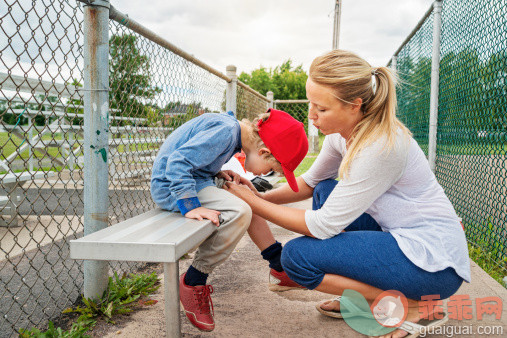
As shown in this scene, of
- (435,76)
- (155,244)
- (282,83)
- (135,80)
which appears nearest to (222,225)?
(155,244)

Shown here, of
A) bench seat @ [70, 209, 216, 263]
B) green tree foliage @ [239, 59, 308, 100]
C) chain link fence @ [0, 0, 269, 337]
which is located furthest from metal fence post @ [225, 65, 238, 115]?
green tree foliage @ [239, 59, 308, 100]

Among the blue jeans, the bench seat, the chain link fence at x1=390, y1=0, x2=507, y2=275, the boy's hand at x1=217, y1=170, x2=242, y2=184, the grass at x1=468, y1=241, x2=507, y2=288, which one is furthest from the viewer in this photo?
the chain link fence at x1=390, y1=0, x2=507, y2=275

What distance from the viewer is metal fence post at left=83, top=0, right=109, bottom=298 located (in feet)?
6.79

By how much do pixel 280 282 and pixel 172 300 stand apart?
969 mm

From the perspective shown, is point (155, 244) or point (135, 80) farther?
point (135, 80)

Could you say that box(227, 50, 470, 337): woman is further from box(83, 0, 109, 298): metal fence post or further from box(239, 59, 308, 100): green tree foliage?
box(239, 59, 308, 100): green tree foliage

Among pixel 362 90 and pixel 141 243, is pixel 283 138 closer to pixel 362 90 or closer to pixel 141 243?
pixel 362 90

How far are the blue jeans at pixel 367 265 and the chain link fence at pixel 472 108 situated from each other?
3.75 feet

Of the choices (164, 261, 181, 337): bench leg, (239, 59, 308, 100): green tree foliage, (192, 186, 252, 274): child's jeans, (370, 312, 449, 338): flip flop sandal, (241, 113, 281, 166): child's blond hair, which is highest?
(239, 59, 308, 100): green tree foliage

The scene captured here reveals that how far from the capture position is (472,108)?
3.49 m

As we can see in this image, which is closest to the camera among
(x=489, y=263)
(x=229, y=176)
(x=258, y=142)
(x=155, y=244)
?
(x=155, y=244)

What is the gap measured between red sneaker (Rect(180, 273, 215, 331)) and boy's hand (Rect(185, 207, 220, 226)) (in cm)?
40

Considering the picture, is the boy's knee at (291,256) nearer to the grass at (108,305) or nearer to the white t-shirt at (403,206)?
the white t-shirt at (403,206)

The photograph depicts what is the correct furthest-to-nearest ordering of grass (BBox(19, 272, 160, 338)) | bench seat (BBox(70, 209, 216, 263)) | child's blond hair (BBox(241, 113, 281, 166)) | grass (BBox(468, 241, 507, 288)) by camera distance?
A: grass (BBox(468, 241, 507, 288)), child's blond hair (BBox(241, 113, 281, 166)), grass (BBox(19, 272, 160, 338)), bench seat (BBox(70, 209, 216, 263))
